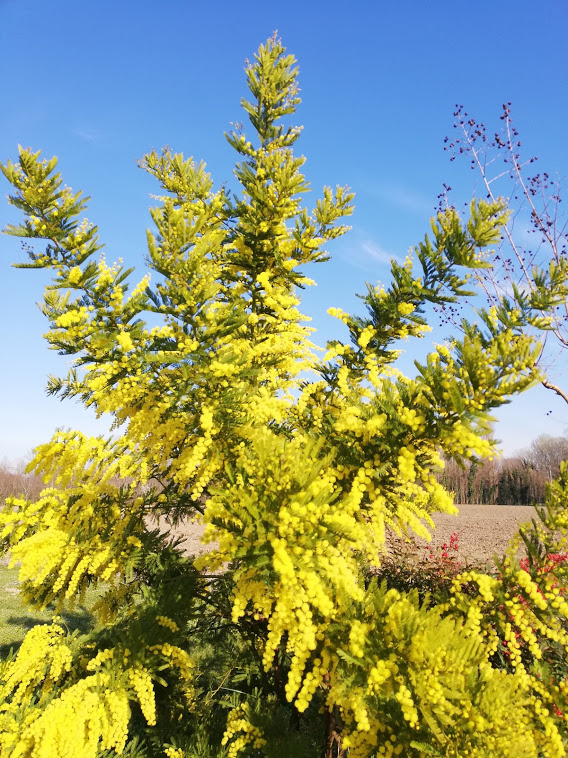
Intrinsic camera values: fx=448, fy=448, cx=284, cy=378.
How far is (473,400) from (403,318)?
1.96m

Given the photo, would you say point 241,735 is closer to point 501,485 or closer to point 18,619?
point 18,619

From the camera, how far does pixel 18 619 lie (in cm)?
1215

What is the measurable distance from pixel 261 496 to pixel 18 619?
1290 centimetres

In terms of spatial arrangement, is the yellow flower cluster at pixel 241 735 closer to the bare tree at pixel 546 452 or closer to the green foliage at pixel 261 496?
the green foliage at pixel 261 496

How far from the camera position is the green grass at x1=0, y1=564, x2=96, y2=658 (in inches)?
404

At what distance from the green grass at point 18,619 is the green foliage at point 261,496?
6.22 m

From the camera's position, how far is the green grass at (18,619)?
10.3 metres

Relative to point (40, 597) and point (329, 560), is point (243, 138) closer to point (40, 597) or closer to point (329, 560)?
point (329, 560)

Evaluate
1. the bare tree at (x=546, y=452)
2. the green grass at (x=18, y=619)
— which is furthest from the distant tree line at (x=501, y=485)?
the green grass at (x=18, y=619)

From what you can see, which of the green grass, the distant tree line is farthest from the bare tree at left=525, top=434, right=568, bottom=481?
the green grass

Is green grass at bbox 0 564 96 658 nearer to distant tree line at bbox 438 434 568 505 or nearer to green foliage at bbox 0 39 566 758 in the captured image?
green foliage at bbox 0 39 566 758

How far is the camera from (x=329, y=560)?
319 centimetres

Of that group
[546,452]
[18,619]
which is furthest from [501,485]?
[18,619]

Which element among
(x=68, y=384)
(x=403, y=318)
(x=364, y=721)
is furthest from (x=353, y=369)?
(x=68, y=384)
